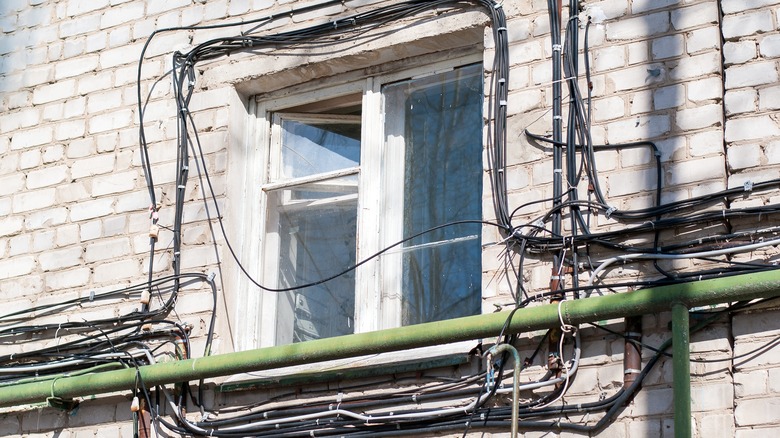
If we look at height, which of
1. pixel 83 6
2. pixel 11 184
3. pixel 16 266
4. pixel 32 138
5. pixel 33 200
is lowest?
pixel 16 266

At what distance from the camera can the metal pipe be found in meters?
4.89

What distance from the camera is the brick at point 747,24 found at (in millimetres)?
5527

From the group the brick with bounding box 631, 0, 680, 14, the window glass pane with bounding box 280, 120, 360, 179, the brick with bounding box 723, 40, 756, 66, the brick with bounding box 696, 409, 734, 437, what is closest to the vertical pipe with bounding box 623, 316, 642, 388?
the brick with bounding box 696, 409, 734, 437

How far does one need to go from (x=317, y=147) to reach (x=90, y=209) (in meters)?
1.14

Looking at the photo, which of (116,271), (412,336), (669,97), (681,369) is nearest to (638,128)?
(669,97)

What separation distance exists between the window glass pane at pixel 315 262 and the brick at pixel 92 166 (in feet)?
2.77

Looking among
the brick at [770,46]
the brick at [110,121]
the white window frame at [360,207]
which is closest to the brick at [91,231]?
the brick at [110,121]

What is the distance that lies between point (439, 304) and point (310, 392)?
67cm

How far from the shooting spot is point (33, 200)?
6.91m

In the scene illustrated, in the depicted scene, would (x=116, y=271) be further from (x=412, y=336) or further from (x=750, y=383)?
(x=750, y=383)

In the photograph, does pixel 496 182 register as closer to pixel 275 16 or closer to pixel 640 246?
pixel 640 246

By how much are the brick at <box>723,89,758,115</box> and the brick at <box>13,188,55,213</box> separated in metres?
3.31

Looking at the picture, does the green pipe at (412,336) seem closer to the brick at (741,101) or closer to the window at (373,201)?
the window at (373,201)

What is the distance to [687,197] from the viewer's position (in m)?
5.39
